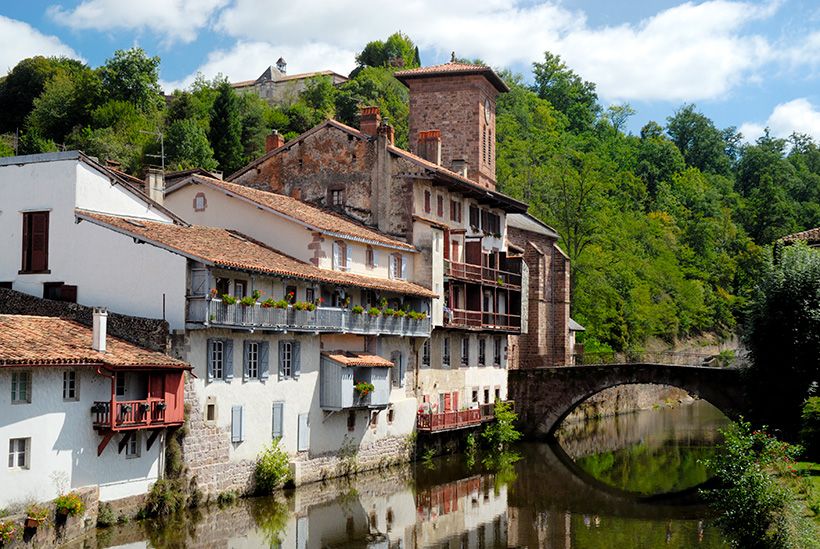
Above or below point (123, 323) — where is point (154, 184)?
above

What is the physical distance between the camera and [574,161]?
101500 millimetres

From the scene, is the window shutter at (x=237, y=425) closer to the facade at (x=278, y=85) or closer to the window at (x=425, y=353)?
the window at (x=425, y=353)

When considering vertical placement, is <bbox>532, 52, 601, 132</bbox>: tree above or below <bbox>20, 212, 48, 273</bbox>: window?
above

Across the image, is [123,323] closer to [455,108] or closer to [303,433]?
[303,433]

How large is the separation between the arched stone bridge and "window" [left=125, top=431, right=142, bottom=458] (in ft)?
102

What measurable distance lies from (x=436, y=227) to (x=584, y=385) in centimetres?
1374

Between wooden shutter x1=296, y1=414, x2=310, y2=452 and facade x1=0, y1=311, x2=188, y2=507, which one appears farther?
wooden shutter x1=296, y1=414, x2=310, y2=452

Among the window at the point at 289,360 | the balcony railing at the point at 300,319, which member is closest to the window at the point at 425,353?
the balcony railing at the point at 300,319

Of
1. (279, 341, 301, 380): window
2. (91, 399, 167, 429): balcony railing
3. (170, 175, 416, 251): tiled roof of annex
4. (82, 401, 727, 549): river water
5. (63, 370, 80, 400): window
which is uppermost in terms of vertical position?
(170, 175, 416, 251): tiled roof of annex

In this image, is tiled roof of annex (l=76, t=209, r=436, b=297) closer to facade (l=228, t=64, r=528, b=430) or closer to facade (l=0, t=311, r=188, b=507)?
facade (l=0, t=311, r=188, b=507)

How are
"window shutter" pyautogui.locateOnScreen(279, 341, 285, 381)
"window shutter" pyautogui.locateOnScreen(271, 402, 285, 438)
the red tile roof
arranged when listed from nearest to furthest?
"window shutter" pyautogui.locateOnScreen(271, 402, 285, 438) < "window shutter" pyautogui.locateOnScreen(279, 341, 285, 381) < the red tile roof

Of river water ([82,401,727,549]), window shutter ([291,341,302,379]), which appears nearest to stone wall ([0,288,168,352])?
river water ([82,401,727,549])

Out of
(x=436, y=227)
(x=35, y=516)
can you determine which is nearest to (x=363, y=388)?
(x=436, y=227)

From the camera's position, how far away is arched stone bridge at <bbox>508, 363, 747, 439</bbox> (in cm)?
5422
